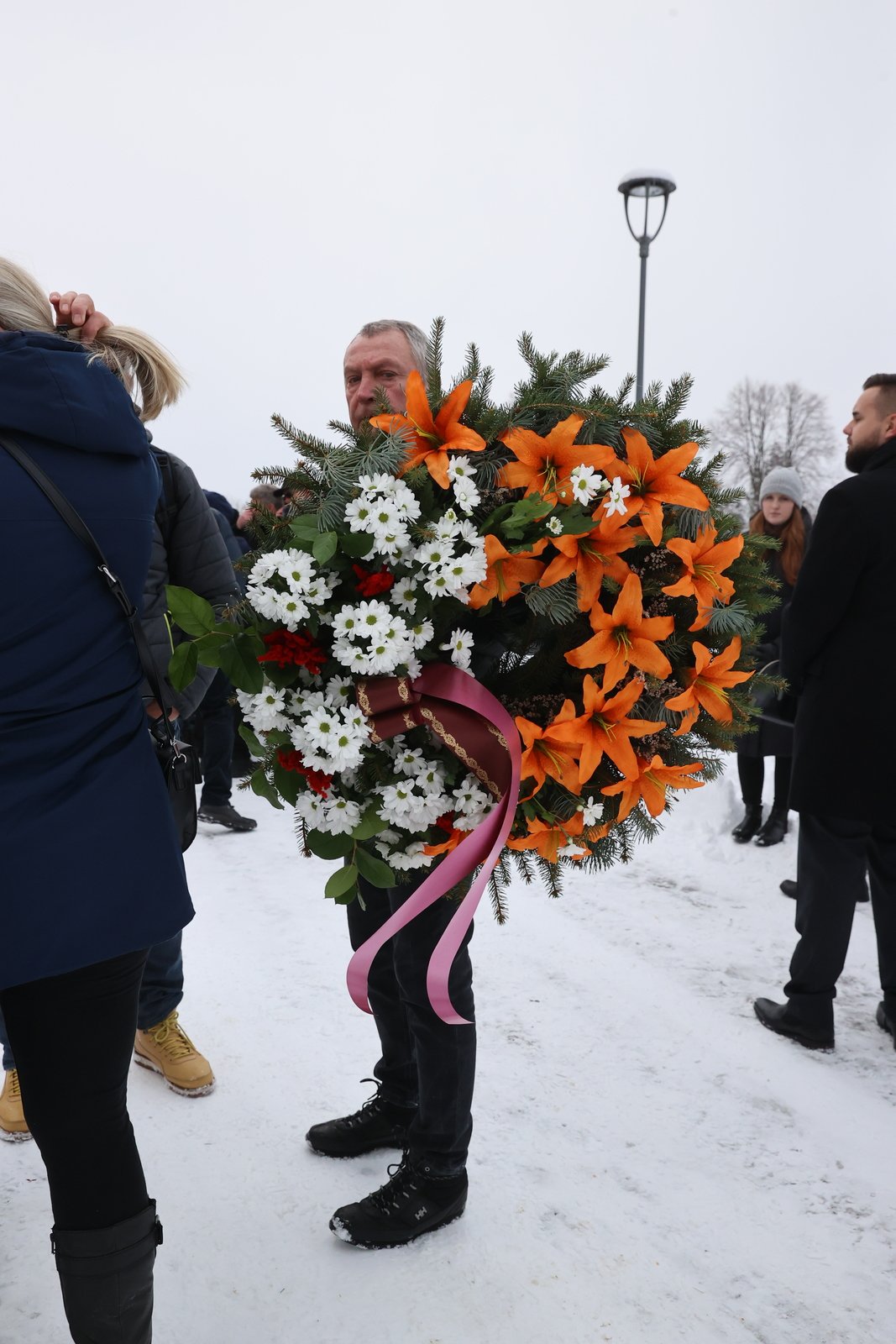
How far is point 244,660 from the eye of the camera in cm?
156

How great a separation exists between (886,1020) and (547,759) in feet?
7.12

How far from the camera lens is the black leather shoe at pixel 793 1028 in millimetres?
2904

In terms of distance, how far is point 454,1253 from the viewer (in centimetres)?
198

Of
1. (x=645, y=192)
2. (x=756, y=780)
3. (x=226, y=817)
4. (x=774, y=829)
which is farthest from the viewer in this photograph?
(x=645, y=192)

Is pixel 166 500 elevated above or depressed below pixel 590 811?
above

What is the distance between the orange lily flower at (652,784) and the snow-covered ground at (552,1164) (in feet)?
3.12

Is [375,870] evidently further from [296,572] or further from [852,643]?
[852,643]

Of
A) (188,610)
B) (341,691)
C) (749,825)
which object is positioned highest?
(188,610)

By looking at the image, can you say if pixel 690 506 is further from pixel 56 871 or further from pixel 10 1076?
pixel 10 1076

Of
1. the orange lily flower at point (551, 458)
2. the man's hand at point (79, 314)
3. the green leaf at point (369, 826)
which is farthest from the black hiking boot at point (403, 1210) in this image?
the man's hand at point (79, 314)

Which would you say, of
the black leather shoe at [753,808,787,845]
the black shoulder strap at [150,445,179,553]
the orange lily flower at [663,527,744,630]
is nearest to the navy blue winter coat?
the black shoulder strap at [150,445,179,553]

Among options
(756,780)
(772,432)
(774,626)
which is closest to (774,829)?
(756,780)

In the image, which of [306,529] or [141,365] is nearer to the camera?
[306,529]

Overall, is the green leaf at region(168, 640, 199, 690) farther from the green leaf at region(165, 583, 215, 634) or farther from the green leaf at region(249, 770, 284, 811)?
the green leaf at region(249, 770, 284, 811)
